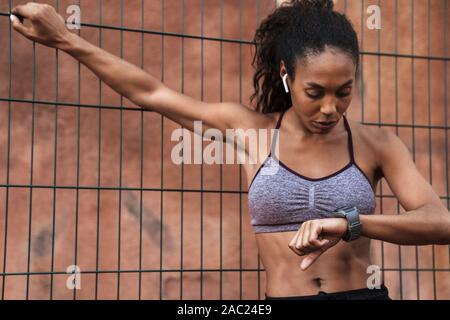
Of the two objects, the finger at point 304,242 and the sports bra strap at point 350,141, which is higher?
the sports bra strap at point 350,141

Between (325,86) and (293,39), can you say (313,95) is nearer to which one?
(325,86)

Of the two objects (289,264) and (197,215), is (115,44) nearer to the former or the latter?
(197,215)

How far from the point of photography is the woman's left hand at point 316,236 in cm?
186

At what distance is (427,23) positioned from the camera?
182 inches

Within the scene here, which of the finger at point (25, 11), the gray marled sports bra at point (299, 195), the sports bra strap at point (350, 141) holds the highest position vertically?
the finger at point (25, 11)

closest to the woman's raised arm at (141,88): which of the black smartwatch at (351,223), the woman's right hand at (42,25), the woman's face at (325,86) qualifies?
the woman's right hand at (42,25)

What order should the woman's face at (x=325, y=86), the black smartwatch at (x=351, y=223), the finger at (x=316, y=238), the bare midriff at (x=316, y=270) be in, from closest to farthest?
the finger at (x=316, y=238)
the black smartwatch at (x=351, y=223)
the woman's face at (x=325, y=86)
the bare midriff at (x=316, y=270)

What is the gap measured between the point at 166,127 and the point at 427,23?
5.48ft

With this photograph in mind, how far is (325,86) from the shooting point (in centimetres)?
223

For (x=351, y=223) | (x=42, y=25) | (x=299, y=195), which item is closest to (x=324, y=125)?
(x=299, y=195)

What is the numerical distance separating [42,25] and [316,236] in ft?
3.33

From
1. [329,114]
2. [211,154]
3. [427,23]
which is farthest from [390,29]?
[329,114]

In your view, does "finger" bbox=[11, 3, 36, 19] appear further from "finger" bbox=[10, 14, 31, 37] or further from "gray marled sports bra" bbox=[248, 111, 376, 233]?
"gray marled sports bra" bbox=[248, 111, 376, 233]

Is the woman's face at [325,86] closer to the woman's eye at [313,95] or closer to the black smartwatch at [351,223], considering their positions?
the woman's eye at [313,95]
